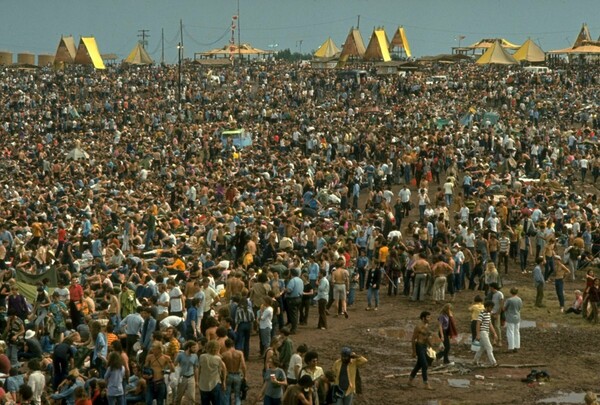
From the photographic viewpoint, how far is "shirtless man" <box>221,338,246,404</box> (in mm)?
15070

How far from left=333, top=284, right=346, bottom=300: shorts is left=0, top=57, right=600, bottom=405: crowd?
3 cm

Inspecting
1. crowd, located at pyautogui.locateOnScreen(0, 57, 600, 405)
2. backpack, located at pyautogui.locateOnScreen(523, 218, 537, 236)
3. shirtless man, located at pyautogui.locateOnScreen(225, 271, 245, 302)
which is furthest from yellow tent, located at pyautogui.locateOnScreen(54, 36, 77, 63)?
shirtless man, located at pyautogui.locateOnScreen(225, 271, 245, 302)

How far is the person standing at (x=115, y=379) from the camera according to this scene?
48.1 ft

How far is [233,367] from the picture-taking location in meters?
15.1

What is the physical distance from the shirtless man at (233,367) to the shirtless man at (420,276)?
8.86 meters

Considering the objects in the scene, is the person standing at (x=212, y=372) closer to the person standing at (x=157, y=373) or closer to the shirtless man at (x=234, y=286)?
the person standing at (x=157, y=373)

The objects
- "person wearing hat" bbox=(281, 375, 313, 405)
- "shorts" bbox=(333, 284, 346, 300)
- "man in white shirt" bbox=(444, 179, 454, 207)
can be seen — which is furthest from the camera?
"man in white shirt" bbox=(444, 179, 454, 207)

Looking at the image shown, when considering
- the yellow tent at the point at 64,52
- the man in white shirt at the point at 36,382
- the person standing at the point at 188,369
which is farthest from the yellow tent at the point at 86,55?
the person standing at the point at 188,369

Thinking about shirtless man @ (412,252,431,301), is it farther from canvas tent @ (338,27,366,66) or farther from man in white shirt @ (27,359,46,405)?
canvas tent @ (338,27,366,66)

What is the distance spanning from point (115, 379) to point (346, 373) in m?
2.92

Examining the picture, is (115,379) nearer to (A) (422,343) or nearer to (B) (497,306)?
(A) (422,343)

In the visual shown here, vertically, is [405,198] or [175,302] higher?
[405,198]

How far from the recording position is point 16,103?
56031mm

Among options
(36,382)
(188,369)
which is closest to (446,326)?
(188,369)
